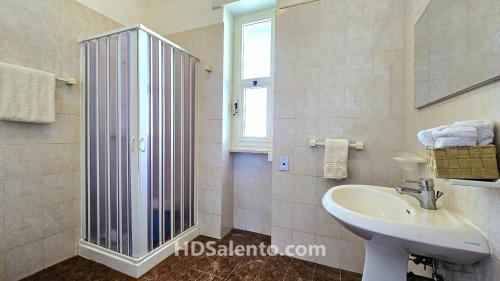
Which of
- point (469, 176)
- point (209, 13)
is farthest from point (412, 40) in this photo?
point (209, 13)

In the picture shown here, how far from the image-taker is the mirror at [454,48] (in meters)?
0.71

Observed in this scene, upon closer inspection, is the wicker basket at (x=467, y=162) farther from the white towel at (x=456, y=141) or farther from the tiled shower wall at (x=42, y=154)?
the tiled shower wall at (x=42, y=154)

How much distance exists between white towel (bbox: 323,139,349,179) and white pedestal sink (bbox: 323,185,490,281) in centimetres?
41

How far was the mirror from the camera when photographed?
71 centimetres

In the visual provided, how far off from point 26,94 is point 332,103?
7.10 feet

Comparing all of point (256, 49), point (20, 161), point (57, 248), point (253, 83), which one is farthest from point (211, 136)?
point (57, 248)

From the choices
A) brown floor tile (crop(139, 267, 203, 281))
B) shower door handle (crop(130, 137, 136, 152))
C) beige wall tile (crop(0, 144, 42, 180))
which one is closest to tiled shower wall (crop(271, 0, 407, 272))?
brown floor tile (crop(139, 267, 203, 281))

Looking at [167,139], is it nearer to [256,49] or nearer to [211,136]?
[211,136]

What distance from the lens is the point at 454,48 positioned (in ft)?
3.09

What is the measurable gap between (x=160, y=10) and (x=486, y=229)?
2.98 metres

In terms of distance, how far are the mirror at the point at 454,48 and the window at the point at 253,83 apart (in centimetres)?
122

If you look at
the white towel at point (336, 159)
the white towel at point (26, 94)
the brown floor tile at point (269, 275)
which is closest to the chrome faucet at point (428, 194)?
the white towel at point (336, 159)

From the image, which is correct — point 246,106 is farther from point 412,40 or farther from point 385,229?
point 385,229

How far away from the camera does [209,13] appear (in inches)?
84.7
